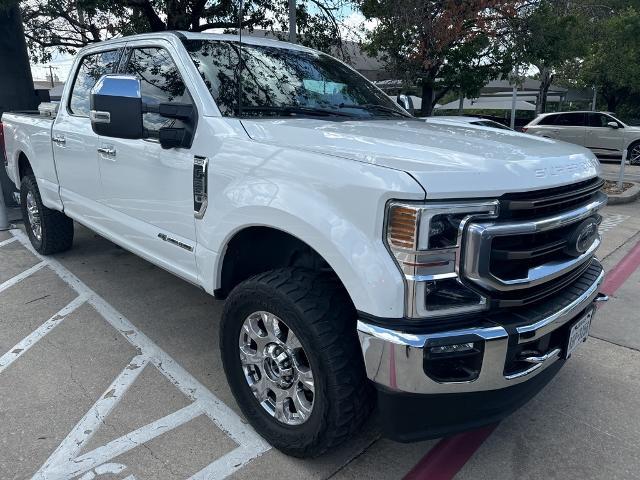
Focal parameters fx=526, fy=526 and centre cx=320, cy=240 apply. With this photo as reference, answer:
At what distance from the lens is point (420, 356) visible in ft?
6.26

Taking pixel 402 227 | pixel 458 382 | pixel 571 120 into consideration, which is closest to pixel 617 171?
pixel 571 120

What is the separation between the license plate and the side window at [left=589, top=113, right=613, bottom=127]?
15.6 metres

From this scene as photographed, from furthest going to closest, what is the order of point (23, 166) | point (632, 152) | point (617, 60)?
point (617, 60) → point (632, 152) → point (23, 166)

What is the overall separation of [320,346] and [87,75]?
3.61 meters

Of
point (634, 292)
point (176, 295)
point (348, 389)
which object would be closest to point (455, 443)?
point (348, 389)

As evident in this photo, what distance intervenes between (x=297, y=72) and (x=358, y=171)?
5.35ft

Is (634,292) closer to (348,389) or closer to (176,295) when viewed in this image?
(348,389)

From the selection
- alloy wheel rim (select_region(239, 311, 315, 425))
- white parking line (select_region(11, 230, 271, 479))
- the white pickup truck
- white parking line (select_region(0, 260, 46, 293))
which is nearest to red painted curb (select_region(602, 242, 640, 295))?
the white pickup truck

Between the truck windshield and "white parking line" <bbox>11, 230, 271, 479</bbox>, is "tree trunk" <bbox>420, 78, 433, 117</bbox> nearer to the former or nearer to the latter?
the truck windshield

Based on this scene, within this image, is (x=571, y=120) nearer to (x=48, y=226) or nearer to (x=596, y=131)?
(x=596, y=131)

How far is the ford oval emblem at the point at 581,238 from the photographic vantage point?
2342 mm

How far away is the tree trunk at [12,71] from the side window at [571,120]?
49.1ft

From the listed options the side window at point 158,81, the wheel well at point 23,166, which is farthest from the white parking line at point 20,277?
the side window at point 158,81

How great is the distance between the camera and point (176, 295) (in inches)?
181
